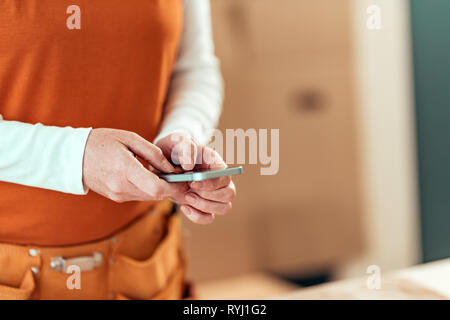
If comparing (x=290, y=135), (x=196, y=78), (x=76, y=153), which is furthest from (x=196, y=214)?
(x=290, y=135)

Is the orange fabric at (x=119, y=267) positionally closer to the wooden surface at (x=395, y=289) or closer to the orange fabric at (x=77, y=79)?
the orange fabric at (x=77, y=79)

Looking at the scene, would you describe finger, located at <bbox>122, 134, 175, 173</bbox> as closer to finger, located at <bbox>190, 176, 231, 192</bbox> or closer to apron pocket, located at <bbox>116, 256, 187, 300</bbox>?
finger, located at <bbox>190, 176, 231, 192</bbox>

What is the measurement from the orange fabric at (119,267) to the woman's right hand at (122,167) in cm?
13

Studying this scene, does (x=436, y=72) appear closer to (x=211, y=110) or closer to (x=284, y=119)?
(x=284, y=119)

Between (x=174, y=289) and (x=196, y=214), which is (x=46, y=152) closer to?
(x=196, y=214)

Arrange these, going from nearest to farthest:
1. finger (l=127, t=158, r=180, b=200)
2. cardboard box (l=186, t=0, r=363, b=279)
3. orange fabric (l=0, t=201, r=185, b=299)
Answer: finger (l=127, t=158, r=180, b=200)
orange fabric (l=0, t=201, r=185, b=299)
cardboard box (l=186, t=0, r=363, b=279)

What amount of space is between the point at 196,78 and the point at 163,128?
0.12m

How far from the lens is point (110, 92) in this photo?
0.52 metres

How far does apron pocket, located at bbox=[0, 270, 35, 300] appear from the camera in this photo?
51cm

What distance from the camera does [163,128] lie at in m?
0.58

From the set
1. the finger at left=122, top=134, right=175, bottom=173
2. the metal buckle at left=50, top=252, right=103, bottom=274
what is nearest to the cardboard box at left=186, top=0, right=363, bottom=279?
the metal buckle at left=50, top=252, right=103, bottom=274

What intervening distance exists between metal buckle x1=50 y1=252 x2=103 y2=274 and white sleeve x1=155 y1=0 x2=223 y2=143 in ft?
0.56
